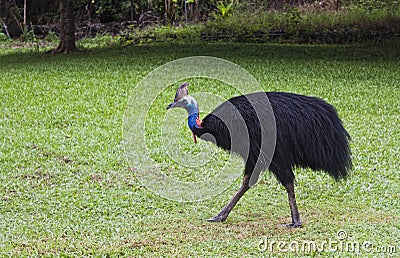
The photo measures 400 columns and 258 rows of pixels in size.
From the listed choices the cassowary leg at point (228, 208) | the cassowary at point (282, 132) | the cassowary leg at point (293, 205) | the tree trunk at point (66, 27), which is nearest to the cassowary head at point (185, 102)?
the cassowary at point (282, 132)

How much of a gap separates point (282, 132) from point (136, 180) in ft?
7.17

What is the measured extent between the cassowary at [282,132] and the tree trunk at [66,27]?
8.50 metres

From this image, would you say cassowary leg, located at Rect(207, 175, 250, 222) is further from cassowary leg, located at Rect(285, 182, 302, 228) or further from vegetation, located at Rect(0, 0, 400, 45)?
vegetation, located at Rect(0, 0, 400, 45)

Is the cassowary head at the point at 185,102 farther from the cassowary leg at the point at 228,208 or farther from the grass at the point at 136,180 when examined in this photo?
the grass at the point at 136,180

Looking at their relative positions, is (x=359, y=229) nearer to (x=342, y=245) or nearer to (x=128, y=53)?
(x=342, y=245)

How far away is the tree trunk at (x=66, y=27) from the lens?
13031 mm

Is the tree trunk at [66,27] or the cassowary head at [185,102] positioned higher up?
the cassowary head at [185,102]

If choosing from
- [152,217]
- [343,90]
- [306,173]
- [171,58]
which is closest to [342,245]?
[152,217]

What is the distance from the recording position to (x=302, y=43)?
1471 centimetres

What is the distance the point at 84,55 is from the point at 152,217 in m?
8.12

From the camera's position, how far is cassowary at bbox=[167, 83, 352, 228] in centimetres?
493

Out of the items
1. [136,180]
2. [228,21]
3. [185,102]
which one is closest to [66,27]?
[228,21]

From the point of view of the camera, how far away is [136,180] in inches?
264

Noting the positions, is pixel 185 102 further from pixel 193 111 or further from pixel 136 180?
pixel 136 180
